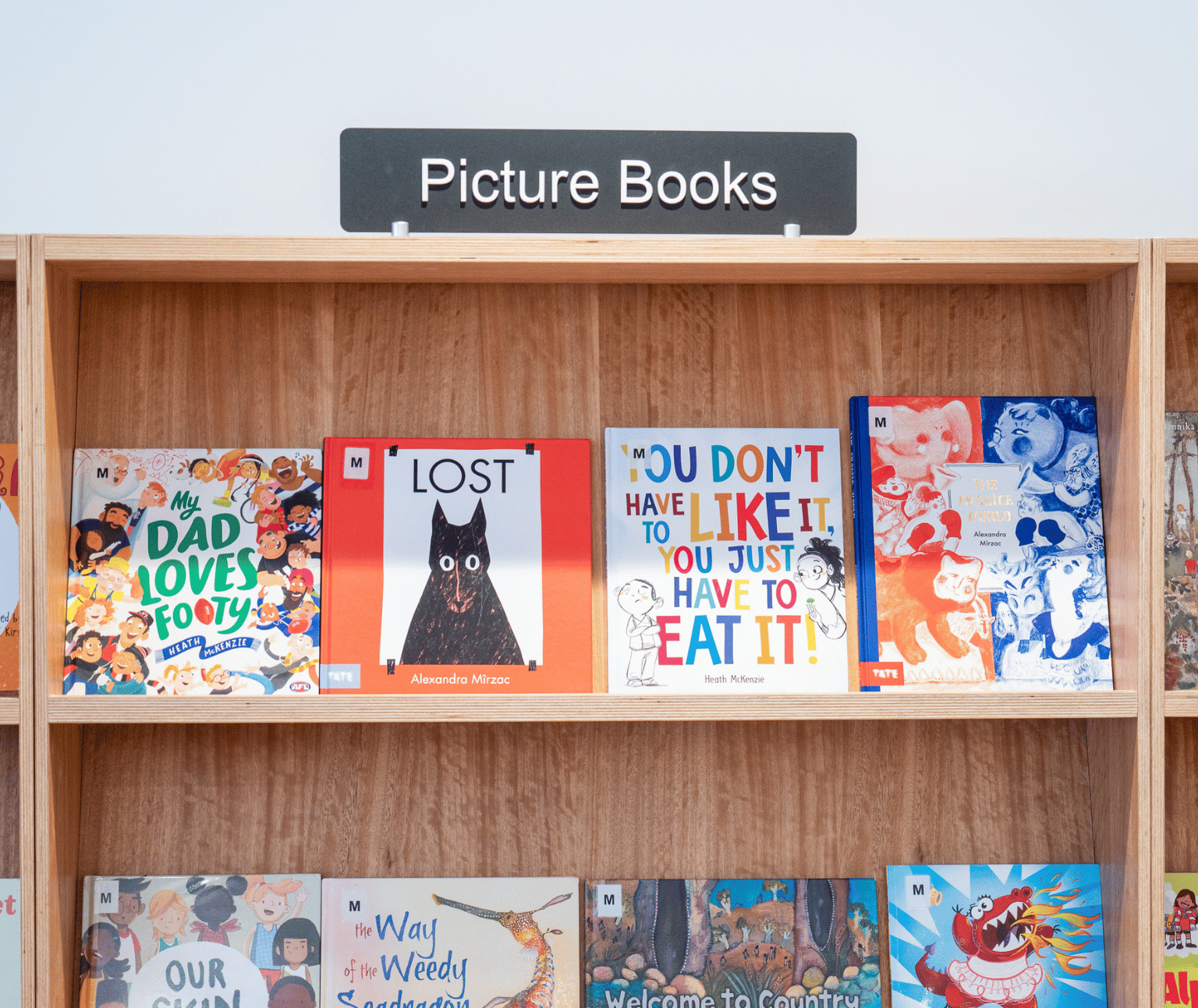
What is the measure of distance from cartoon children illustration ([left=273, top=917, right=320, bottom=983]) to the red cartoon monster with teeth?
91 cm

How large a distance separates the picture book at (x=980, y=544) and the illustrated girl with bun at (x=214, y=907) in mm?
993

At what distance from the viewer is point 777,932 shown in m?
1.38

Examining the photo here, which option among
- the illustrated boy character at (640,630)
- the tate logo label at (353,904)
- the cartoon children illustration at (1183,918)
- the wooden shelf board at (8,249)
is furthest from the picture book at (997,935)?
the wooden shelf board at (8,249)

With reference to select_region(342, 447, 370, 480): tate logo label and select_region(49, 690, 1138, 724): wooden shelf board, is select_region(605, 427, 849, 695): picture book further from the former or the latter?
select_region(342, 447, 370, 480): tate logo label

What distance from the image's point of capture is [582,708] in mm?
1229

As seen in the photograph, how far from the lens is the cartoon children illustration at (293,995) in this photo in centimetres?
134

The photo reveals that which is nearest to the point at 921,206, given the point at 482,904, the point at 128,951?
the point at 482,904

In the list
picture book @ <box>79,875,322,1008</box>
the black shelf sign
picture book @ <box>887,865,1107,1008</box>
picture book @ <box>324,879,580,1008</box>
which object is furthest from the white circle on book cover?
the black shelf sign

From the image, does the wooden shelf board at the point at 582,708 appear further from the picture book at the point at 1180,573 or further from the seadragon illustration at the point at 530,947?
the seadragon illustration at the point at 530,947

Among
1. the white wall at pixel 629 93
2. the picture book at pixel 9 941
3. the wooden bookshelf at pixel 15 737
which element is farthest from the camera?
the white wall at pixel 629 93

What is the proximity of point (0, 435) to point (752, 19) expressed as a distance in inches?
58.8

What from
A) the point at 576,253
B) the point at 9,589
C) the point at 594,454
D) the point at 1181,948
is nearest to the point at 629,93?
the point at 576,253

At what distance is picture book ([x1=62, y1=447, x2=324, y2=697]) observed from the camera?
132 cm

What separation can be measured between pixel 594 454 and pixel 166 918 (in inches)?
37.2
